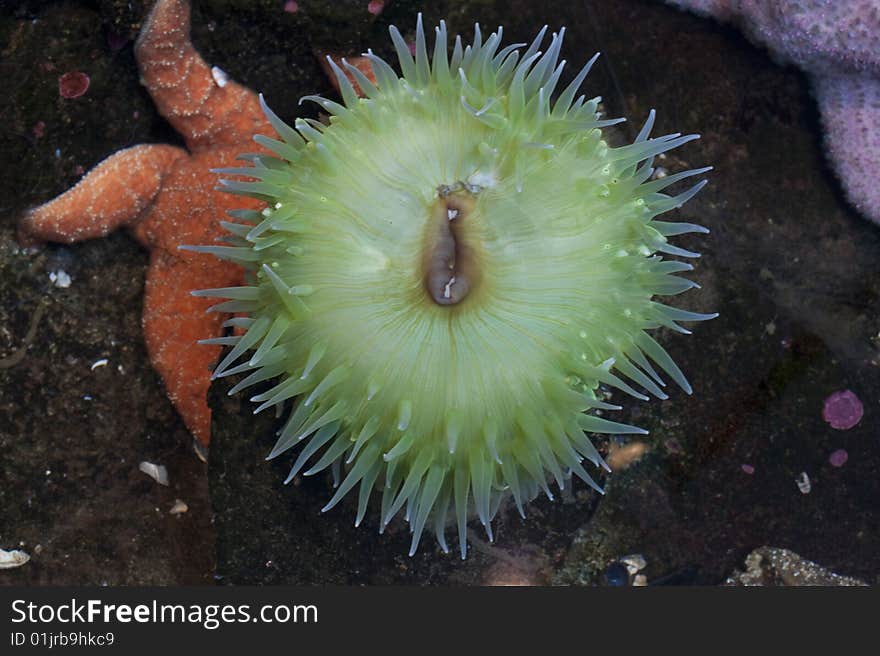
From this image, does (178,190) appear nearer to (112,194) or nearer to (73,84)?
(112,194)

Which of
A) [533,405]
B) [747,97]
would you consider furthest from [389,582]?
[747,97]

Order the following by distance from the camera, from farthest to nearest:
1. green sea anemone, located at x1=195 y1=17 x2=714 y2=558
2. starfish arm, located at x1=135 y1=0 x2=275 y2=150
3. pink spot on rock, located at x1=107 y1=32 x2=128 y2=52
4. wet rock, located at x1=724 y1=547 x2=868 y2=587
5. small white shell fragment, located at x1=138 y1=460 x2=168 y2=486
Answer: wet rock, located at x1=724 y1=547 x2=868 y2=587, small white shell fragment, located at x1=138 y1=460 x2=168 y2=486, pink spot on rock, located at x1=107 y1=32 x2=128 y2=52, starfish arm, located at x1=135 y1=0 x2=275 y2=150, green sea anemone, located at x1=195 y1=17 x2=714 y2=558

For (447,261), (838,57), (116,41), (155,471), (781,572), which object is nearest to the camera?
(447,261)

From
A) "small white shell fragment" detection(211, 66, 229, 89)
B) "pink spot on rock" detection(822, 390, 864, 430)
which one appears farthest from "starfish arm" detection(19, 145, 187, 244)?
"pink spot on rock" detection(822, 390, 864, 430)

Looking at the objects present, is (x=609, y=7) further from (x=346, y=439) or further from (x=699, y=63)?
(x=346, y=439)

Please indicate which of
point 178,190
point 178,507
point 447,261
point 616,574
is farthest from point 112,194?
point 616,574

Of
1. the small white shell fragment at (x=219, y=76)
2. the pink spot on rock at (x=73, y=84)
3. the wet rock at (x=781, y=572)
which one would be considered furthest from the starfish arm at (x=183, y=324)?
the wet rock at (x=781, y=572)

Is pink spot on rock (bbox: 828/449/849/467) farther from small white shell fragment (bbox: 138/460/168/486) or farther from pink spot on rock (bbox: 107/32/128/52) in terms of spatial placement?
pink spot on rock (bbox: 107/32/128/52)
